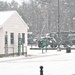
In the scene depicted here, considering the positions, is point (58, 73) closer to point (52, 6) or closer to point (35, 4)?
point (52, 6)

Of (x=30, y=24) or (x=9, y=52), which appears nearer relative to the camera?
(x=9, y=52)

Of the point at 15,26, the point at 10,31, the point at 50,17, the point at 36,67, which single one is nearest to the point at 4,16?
the point at 15,26

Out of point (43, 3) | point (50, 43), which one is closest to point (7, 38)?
point (50, 43)

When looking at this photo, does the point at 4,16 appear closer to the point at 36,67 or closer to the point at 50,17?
the point at 36,67

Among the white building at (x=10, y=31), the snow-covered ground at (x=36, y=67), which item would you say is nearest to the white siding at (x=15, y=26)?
the white building at (x=10, y=31)

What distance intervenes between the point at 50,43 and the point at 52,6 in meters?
47.1

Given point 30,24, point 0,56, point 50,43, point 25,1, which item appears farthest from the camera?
point 25,1

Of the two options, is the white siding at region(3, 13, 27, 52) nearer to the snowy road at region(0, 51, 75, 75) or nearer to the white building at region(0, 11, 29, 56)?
the white building at region(0, 11, 29, 56)

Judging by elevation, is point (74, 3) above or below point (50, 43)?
above

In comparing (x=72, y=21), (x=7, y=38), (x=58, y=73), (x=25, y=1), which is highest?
(x=25, y=1)

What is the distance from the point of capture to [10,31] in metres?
37.4

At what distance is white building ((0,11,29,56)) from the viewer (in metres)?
35.8

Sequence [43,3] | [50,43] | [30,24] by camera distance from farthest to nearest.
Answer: [43,3], [30,24], [50,43]

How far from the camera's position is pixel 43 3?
111 metres
